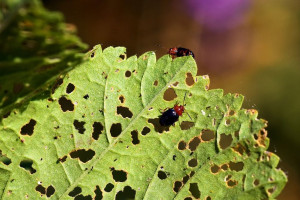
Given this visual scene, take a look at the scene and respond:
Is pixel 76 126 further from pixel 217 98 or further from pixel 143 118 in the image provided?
pixel 217 98

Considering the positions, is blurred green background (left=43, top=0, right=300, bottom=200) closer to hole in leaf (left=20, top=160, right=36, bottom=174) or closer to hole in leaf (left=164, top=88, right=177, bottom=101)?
hole in leaf (left=164, top=88, right=177, bottom=101)

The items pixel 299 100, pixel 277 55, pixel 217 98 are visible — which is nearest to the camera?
pixel 217 98

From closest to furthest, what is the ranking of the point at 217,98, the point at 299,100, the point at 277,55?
the point at 217,98
the point at 299,100
the point at 277,55

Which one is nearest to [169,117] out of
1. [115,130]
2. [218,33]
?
[115,130]

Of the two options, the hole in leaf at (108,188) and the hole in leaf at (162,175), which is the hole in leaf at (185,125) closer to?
the hole in leaf at (162,175)

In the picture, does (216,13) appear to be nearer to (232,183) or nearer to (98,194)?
(232,183)

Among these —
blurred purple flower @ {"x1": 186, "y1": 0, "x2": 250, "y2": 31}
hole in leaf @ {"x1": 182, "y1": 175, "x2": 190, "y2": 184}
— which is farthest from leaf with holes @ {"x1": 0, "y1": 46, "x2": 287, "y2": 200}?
blurred purple flower @ {"x1": 186, "y1": 0, "x2": 250, "y2": 31}

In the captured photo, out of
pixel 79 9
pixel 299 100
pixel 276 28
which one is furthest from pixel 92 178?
pixel 276 28
